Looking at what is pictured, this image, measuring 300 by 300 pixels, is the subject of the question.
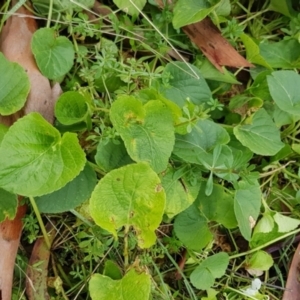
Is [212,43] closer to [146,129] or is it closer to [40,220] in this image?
[146,129]

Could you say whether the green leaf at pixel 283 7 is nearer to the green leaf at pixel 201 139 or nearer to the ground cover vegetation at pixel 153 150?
the ground cover vegetation at pixel 153 150

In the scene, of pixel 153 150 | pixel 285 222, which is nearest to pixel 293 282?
pixel 285 222

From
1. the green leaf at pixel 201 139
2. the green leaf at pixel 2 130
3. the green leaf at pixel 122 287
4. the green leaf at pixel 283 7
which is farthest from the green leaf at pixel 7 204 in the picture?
the green leaf at pixel 283 7

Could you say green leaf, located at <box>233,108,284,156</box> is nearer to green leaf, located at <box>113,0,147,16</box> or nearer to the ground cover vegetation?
the ground cover vegetation

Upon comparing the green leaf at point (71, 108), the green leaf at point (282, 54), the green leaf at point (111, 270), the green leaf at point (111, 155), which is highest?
the green leaf at point (71, 108)

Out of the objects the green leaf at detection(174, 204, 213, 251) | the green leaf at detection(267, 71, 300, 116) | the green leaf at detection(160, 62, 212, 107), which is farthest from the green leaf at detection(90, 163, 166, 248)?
the green leaf at detection(267, 71, 300, 116)

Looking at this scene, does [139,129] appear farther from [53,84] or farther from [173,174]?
[53,84]
